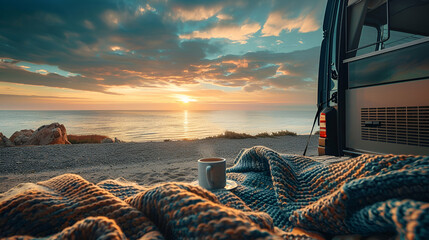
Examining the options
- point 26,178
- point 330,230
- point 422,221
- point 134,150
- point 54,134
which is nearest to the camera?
point 422,221

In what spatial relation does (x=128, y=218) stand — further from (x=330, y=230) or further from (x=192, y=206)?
(x=330, y=230)

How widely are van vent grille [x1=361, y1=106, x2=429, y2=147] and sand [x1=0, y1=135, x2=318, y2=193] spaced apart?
2.65 m

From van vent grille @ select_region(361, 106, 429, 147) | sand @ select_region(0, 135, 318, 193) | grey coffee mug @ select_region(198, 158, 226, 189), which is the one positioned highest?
van vent grille @ select_region(361, 106, 429, 147)

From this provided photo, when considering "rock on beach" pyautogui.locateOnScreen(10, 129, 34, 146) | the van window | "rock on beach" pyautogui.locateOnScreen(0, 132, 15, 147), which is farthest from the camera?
"rock on beach" pyautogui.locateOnScreen(10, 129, 34, 146)

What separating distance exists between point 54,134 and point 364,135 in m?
10.6

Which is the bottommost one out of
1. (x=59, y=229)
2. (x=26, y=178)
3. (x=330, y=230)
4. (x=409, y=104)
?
(x=26, y=178)

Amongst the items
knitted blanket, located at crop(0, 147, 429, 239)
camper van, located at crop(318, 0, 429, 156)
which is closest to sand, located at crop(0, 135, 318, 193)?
camper van, located at crop(318, 0, 429, 156)

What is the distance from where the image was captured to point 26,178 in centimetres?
432

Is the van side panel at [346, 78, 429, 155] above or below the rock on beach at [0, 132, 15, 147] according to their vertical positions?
above

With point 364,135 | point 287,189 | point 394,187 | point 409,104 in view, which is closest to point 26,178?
point 287,189

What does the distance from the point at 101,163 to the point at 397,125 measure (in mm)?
6188

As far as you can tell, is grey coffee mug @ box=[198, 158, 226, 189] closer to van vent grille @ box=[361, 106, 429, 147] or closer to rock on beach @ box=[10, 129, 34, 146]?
van vent grille @ box=[361, 106, 429, 147]

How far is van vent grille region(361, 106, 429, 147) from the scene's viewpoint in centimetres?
236

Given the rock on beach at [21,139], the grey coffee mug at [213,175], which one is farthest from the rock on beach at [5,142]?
the grey coffee mug at [213,175]
